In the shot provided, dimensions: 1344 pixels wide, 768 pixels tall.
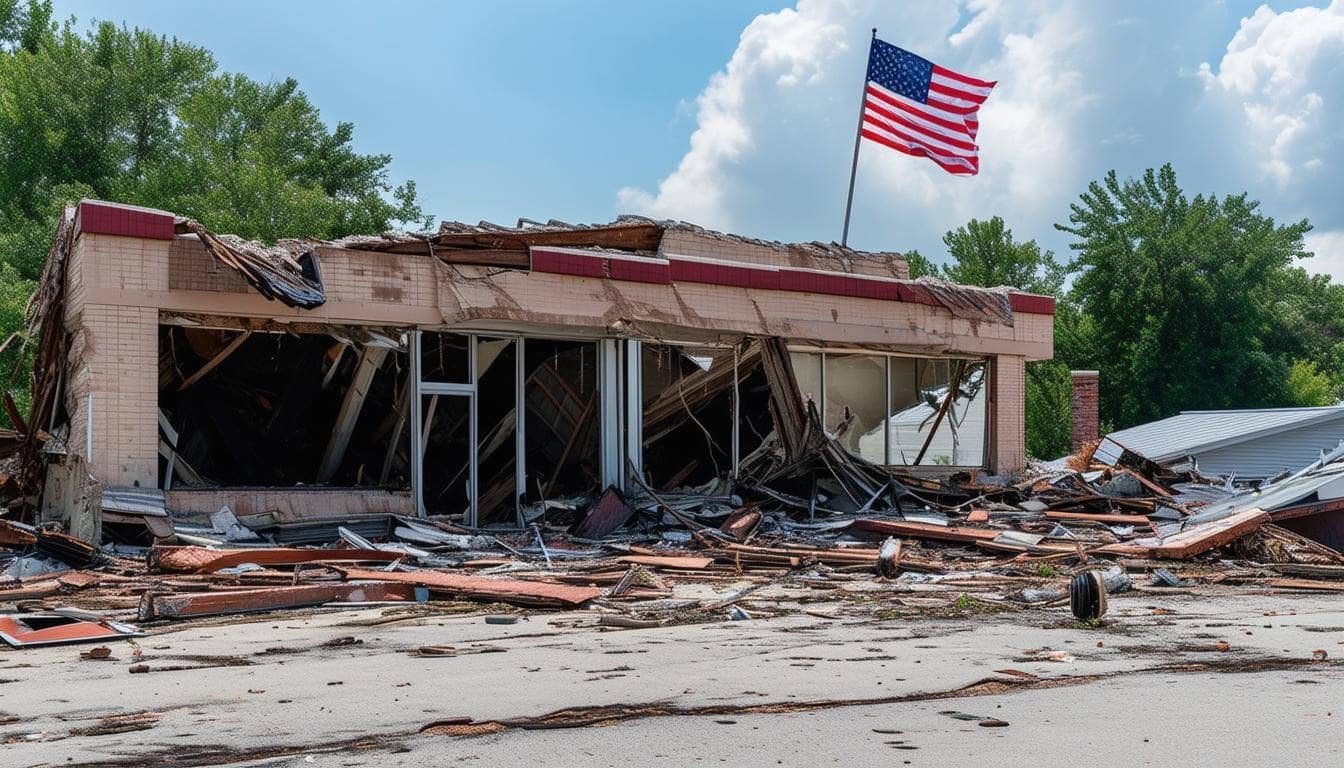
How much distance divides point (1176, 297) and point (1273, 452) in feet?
82.5

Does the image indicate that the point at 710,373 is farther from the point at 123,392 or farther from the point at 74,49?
the point at 74,49

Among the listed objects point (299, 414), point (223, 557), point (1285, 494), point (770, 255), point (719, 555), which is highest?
point (770, 255)

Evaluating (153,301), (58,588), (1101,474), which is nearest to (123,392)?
(153,301)

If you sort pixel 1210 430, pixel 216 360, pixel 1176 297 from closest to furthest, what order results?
pixel 216 360 < pixel 1210 430 < pixel 1176 297

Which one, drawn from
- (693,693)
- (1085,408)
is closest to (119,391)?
(693,693)

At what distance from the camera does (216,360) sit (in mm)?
16531

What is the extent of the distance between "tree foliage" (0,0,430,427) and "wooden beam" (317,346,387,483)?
943 inches

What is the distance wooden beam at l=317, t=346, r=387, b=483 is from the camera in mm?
17328

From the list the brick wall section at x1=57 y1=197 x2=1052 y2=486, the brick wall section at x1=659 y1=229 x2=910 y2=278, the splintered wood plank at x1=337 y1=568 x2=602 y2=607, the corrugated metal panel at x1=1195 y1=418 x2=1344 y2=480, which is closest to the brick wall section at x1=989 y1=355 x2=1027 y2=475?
the brick wall section at x1=57 y1=197 x2=1052 y2=486

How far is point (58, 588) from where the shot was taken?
36.6ft

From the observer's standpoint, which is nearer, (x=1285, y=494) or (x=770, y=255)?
(x=1285, y=494)

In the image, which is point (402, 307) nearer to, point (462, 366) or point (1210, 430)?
point (462, 366)

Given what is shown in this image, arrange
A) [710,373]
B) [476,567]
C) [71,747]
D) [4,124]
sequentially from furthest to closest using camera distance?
[4,124] < [710,373] < [476,567] < [71,747]

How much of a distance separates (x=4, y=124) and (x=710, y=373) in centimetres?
3196
